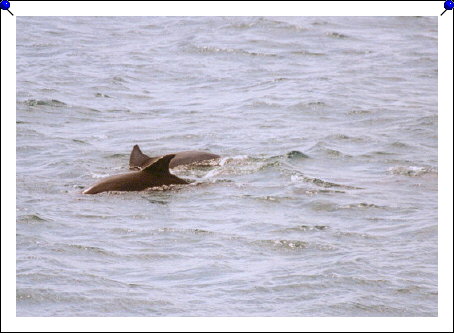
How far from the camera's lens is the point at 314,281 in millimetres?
10383

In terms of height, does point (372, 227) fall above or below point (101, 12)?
below

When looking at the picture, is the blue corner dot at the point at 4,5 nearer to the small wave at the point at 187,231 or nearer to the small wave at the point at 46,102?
the small wave at the point at 187,231

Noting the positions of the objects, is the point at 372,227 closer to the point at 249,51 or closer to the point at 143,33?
the point at 143,33

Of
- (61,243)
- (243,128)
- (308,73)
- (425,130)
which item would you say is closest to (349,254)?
(61,243)

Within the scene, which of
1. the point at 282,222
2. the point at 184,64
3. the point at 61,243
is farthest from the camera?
the point at 184,64

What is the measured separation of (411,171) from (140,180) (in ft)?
11.1

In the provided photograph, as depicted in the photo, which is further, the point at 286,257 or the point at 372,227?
the point at 372,227

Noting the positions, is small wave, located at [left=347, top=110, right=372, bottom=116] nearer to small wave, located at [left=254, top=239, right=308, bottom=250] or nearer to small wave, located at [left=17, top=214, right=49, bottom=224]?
small wave, located at [left=254, top=239, right=308, bottom=250]

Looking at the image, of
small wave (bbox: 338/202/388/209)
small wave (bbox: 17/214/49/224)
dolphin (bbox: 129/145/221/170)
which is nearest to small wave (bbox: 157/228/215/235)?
small wave (bbox: 17/214/49/224)

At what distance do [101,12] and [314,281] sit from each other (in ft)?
10.1

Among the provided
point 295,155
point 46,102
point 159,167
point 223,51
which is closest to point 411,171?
point 295,155

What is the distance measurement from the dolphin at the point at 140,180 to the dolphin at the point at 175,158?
1.37 meters

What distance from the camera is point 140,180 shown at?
14.5m

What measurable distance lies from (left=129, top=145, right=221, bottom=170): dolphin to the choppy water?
29 centimetres
